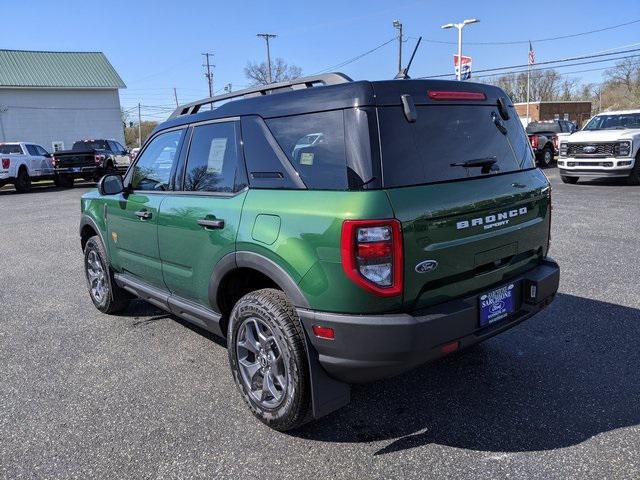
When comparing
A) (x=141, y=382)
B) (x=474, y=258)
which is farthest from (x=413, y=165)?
(x=141, y=382)

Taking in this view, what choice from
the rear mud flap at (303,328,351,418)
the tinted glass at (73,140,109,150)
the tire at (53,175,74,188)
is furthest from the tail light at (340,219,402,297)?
the tinted glass at (73,140,109,150)

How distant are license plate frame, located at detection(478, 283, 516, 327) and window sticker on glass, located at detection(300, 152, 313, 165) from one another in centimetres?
118

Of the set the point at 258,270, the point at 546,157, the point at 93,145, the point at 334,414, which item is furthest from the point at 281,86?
the point at 93,145

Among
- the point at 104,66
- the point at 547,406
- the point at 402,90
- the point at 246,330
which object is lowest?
the point at 547,406

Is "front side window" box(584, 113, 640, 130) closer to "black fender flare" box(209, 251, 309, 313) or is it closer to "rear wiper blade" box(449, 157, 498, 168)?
"rear wiper blade" box(449, 157, 498, 168)

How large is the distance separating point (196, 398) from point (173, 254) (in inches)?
39.4

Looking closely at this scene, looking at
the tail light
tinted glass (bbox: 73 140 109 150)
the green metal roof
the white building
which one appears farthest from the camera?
the green metal roof

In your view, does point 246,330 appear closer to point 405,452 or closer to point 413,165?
point 405,452

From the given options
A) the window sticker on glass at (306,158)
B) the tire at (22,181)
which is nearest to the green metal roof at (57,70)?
the tire at (22,181)

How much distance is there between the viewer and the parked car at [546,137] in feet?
66.6

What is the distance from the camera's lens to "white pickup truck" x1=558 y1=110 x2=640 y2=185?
13516mm

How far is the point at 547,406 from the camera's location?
3162mm

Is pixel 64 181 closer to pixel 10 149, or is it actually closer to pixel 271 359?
pixel 10 149

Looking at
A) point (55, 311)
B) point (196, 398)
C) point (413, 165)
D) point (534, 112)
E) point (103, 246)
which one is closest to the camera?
point (413, 165)
